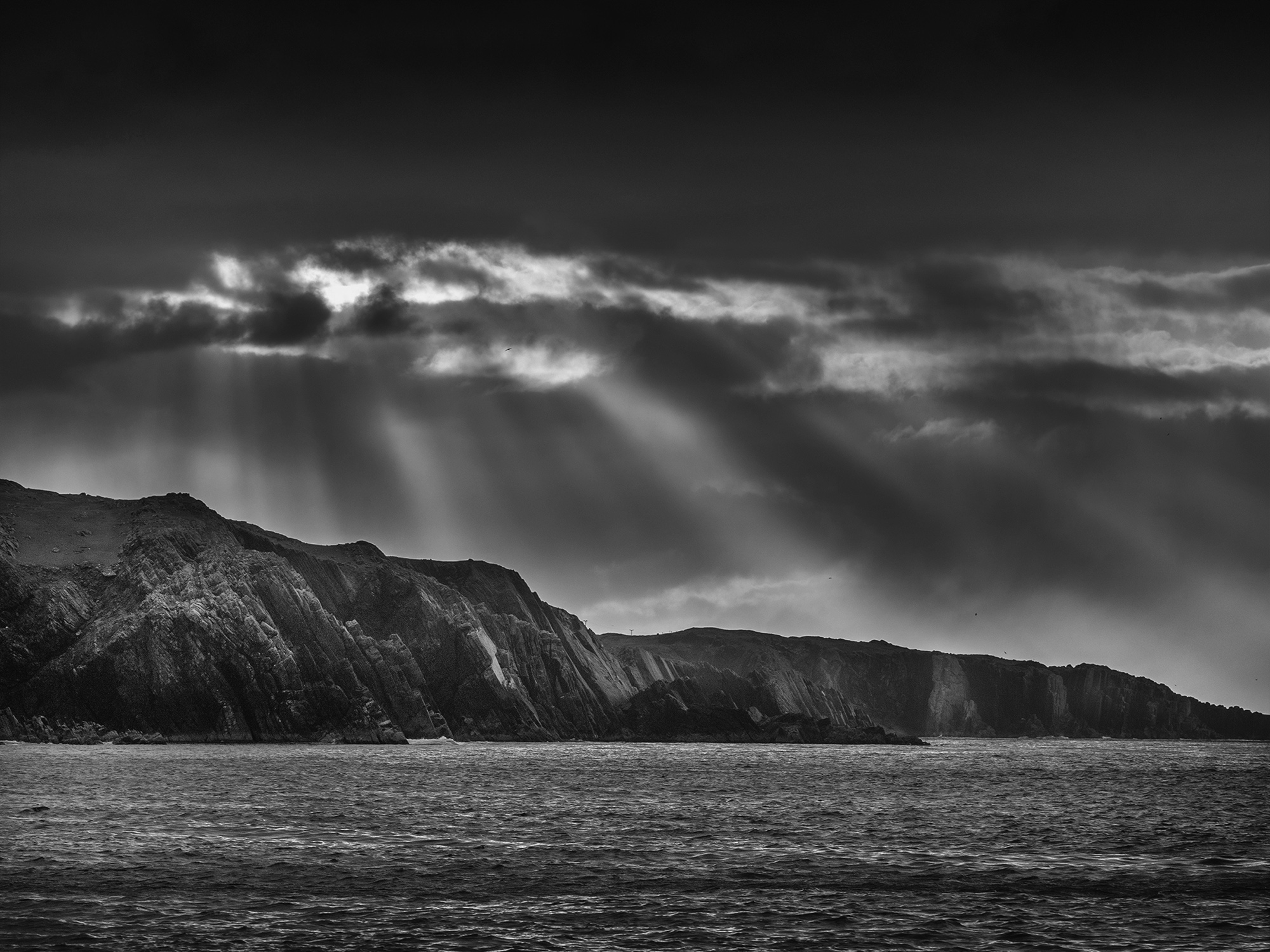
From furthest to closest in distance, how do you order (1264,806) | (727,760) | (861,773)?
(727,760) < (861,773) < (1264,806)

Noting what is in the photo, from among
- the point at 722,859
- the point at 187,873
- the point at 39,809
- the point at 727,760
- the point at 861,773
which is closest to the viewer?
the point at 187,873

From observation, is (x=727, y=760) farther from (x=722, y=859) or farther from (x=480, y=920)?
(x=480, y=920)

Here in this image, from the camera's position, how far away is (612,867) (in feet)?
172

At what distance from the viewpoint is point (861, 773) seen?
145125 millimetres

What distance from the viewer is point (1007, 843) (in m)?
63.5

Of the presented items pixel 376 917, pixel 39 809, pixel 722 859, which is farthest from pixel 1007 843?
pixel 39 809

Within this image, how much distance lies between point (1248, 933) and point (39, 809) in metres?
63.8

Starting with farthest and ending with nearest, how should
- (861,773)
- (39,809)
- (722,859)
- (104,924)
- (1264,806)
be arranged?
(861,773)
(1264,806)
(39,809)
(722,859)
(104,924)

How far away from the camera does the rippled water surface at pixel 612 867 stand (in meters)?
37.8

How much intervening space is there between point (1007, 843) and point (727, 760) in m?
126

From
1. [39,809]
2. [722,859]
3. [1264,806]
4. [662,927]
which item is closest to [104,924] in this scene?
[662,927]

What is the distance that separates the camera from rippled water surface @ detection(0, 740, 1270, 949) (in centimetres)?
3778

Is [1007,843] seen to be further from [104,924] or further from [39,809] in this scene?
[39,809]

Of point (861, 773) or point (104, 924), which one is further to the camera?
point (861, 773)
